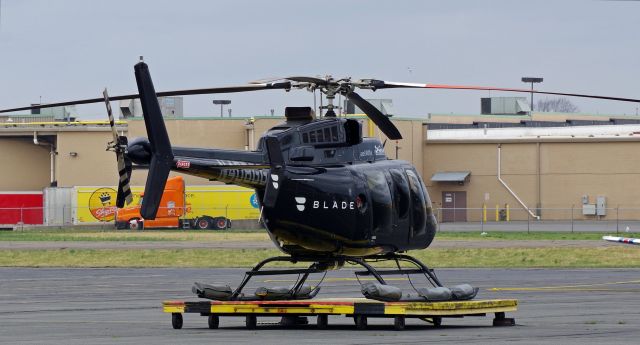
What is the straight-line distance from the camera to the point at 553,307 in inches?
960

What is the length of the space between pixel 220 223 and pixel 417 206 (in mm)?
50279

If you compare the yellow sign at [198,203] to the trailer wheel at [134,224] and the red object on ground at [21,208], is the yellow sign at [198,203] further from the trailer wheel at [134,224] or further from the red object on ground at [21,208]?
the red object on ground at [21,208]

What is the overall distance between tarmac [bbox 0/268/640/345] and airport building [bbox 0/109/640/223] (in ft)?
124

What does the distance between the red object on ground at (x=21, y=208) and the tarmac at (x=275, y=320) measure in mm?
37665

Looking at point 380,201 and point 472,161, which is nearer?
point 380,201

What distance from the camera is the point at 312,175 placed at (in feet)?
67.6

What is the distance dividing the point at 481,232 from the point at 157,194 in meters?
45.4

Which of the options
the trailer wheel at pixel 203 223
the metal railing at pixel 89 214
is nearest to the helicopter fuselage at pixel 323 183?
the metal railing at pixel 89 214

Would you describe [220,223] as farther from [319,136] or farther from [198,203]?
[319,136]

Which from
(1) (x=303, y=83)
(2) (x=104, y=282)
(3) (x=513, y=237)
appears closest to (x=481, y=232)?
(3) (x=513, y=237)

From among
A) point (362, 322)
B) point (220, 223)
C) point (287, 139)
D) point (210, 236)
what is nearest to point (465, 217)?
point (220, 223)

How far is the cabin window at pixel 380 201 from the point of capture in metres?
21.5

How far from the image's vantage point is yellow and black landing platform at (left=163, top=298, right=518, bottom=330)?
19469 mm

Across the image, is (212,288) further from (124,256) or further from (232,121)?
(232,121)
